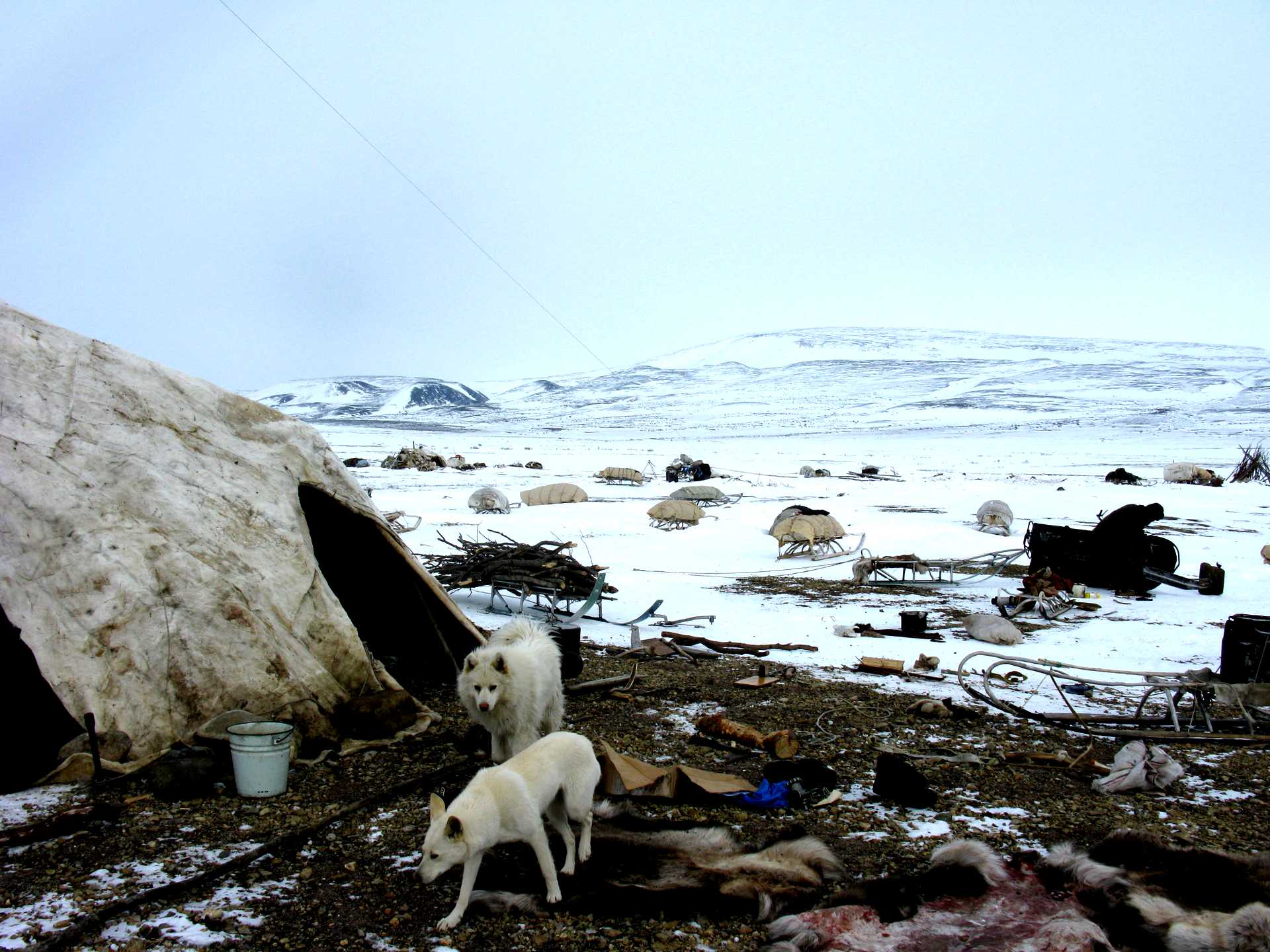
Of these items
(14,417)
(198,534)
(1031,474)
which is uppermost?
(14,417)

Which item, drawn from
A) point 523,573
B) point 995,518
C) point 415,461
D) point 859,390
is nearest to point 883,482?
point 995,518

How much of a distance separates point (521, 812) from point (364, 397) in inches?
6657

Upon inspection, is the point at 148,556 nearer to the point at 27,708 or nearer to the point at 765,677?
the point at 27,708

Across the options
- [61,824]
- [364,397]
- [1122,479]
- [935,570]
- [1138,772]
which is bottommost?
[1122,479]

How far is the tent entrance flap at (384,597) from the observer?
7438 mm

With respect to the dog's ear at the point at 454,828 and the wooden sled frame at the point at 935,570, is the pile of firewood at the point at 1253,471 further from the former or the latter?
the dog's ear at the point at 454,828

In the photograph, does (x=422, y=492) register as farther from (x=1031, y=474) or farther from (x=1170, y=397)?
(x=1170, y=397)

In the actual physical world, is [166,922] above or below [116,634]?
below

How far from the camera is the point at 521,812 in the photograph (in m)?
3.75

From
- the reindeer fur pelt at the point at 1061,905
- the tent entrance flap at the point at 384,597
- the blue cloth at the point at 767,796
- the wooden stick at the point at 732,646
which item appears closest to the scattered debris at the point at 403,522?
the tent entrance flap at the point at 384,597

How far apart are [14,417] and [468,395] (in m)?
158

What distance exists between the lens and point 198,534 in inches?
223

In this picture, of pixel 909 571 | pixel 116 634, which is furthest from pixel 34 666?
pixel 909 571

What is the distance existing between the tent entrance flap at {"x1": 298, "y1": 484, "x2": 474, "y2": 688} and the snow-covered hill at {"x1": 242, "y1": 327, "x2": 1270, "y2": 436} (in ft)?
231
